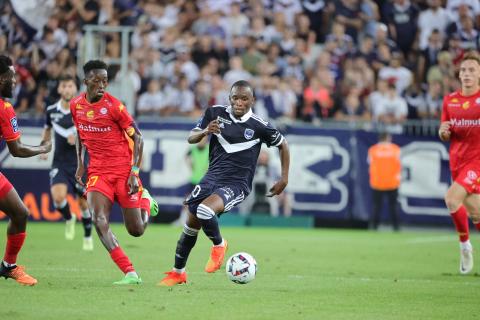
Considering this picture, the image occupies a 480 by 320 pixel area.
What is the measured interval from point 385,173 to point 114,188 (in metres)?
13.2

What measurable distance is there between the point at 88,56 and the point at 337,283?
40.9 ft

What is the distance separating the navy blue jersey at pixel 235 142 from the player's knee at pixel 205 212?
0.53 metres

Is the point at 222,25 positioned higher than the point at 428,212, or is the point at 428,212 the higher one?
the point at 222,25

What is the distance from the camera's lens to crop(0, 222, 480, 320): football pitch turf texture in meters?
9.12

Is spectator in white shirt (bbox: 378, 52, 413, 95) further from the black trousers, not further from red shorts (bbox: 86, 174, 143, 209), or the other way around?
red shorts (bbox: 86, 174, 143, 209)

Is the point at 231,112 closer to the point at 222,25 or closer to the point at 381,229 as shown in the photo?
the point at 381,229

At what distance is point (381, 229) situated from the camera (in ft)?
81.0

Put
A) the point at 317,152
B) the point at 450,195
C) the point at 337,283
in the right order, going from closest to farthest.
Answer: the point at 337,283 → the point at 450,195 → the point at 317,152

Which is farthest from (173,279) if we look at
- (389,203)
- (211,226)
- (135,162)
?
(389,203)

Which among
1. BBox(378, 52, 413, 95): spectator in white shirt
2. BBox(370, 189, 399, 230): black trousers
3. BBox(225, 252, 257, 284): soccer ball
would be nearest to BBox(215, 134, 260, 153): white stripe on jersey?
BBox(225, 252, 257, 284): soccer ball

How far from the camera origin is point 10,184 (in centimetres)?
1074

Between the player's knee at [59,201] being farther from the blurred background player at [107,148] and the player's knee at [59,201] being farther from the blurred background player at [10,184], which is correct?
the blurred background player at [10,184]

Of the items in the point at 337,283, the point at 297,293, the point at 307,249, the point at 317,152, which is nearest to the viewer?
the point at 297,293

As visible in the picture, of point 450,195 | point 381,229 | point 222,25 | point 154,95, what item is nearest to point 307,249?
point 450,195
